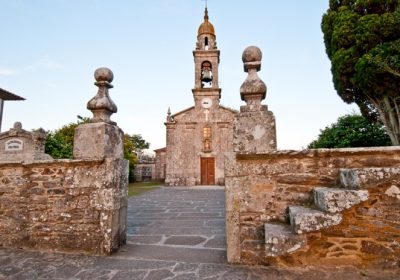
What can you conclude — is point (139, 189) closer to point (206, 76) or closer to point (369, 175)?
point (206, 76)

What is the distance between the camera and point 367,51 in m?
Result: 9.88

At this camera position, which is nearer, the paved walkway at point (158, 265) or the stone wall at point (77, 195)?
the paved walkway at point (158, 265)

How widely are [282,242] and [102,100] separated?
3.24 meters

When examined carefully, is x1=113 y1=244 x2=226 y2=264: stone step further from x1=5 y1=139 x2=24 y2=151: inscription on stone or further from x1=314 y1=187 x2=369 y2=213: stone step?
x1=5 y1=139 x2=24 y2=151: inscription on stone

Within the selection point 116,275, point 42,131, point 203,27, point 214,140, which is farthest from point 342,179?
point 203,27

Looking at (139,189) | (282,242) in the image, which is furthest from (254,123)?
(139,189)

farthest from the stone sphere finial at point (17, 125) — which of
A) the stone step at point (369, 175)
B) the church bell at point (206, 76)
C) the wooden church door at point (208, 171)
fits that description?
the church bell at point (206, 76)

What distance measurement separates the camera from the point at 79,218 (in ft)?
11.9

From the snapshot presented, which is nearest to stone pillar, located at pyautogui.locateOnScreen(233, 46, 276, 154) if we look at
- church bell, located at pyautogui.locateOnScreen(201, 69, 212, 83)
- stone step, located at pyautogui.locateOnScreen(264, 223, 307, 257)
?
stone step, located at pyautogui.locateOnScreen(264, 223, 307, 257)

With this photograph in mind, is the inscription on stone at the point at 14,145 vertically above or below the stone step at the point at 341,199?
above

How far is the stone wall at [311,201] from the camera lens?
2727 mm

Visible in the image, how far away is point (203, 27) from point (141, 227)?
23.6 meters

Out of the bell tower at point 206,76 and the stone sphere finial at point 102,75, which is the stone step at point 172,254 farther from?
the bell tower at point 206,76

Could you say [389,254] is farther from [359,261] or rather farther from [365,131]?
[365,131]
